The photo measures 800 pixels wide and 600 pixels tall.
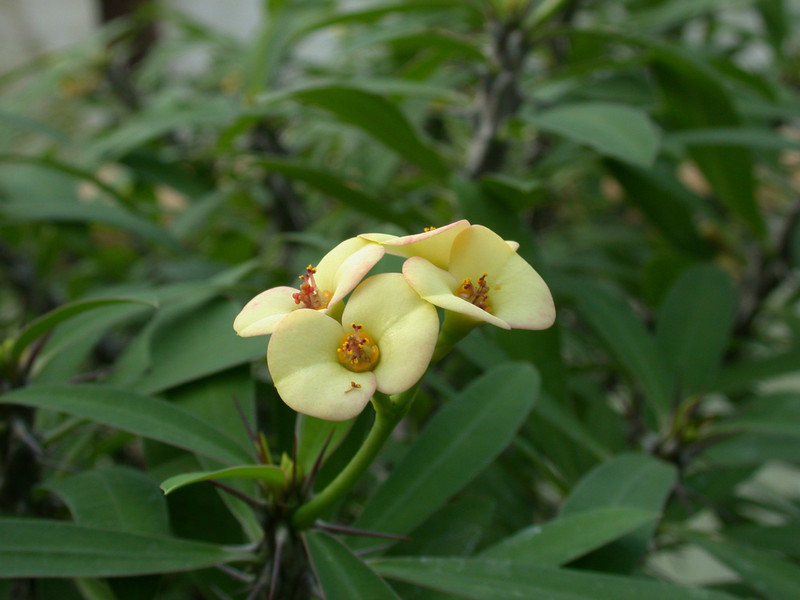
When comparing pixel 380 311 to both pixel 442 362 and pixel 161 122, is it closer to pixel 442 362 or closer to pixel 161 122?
A: pixel 442 362

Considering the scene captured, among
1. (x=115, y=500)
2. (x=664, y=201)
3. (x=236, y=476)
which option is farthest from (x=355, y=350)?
(x=664, y=201)

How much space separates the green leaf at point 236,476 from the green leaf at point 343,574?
43mm

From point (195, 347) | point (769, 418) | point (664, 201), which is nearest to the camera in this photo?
point (195, 347)

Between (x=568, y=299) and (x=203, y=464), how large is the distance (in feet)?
1.67

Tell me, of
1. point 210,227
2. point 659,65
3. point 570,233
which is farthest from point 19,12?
point 659,65

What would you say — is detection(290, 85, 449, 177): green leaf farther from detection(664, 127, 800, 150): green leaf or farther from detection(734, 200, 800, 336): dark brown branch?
detection(734, 200, 800, 336): dark brown branch

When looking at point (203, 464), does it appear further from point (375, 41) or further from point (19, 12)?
point (19, 12)

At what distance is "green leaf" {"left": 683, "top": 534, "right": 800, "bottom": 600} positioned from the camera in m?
0.52

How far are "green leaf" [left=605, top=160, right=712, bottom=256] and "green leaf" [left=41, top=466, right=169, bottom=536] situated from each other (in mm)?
637

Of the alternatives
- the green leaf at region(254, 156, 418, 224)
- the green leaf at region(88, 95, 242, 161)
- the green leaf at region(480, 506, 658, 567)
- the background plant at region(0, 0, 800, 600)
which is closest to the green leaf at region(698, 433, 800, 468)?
the background plant at region(0, 0, 800, 600)

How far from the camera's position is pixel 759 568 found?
53 centimetres

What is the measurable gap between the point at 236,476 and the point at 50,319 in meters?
0.20

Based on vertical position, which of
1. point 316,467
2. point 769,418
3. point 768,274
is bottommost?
point 768,274

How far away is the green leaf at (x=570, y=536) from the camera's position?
0.44 meters
